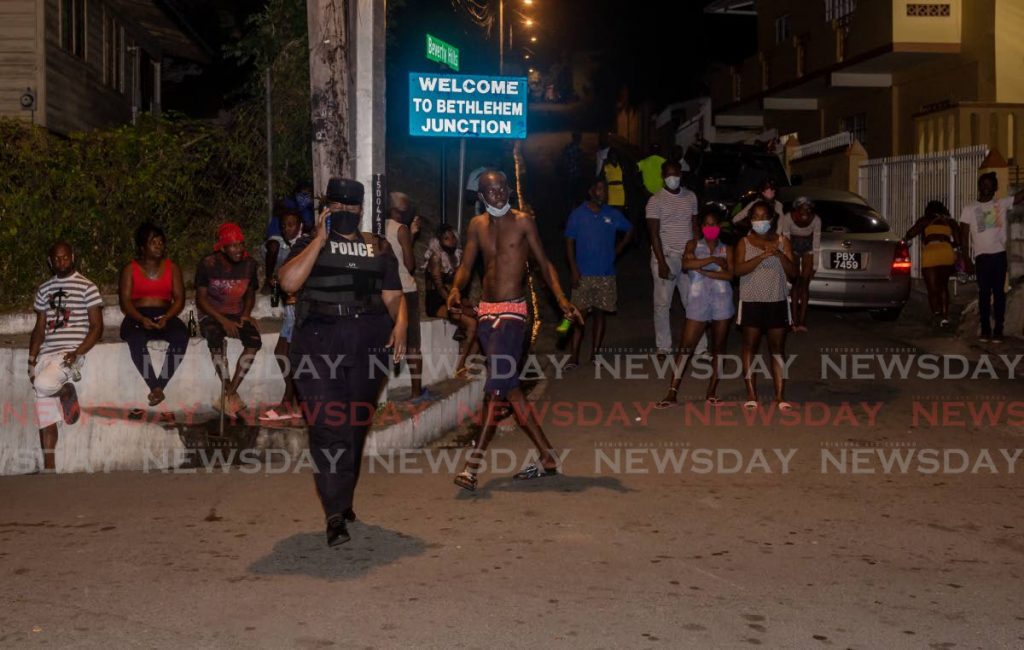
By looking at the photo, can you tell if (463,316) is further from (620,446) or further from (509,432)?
(620,446)

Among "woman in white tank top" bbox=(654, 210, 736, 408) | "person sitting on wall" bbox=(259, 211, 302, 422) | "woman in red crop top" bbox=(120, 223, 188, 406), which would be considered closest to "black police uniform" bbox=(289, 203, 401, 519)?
"person sitting on wall" bbox=(259, 211, 302, 422)

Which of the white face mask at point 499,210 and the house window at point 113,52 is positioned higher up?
the house window at point 113,52

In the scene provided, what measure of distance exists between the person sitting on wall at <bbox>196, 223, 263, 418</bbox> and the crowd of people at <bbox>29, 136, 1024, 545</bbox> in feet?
0.05

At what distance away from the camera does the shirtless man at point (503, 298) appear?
27.1 ft

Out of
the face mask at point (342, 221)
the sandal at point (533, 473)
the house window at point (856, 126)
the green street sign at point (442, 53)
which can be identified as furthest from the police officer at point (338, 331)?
the house window at point (856, 126)

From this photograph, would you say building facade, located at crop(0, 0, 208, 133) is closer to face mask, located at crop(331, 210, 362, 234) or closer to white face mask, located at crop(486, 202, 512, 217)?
white face mask, located at crop(486, 202, 512, 217)

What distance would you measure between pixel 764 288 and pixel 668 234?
2.71 metres

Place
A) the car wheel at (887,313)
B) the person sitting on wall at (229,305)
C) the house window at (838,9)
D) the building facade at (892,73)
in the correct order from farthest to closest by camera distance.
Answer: the house window at (838,9)
the building facade at (892,73)
the car wheel at (887,313)
the person sitting on wall at (229,305)

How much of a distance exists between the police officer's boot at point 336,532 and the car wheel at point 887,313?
35.4 feet

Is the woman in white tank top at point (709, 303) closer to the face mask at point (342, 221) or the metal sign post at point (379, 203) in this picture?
the metal sign post at point (379, 203)

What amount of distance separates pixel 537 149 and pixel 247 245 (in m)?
29.5

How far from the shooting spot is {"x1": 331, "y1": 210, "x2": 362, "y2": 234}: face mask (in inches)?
277

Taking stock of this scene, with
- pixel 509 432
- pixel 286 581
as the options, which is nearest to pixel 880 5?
pixel 509 432

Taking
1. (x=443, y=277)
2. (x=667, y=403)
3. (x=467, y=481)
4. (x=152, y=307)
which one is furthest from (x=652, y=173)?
(x=467, y=481)
